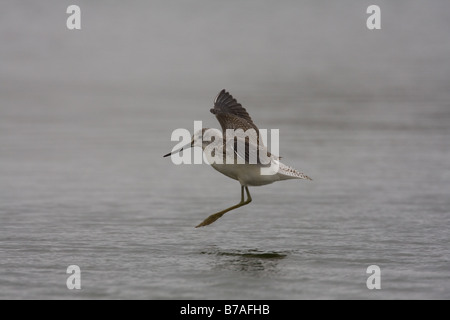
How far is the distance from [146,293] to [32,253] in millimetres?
1830

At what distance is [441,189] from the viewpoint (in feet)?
42.4

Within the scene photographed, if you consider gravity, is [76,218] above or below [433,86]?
below

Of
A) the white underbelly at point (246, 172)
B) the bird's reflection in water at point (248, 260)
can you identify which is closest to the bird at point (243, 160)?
the white underbelly at point (246, 172)

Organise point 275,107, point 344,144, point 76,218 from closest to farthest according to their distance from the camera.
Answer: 1. point 76,218
2. point 344,144
3. point 275,107

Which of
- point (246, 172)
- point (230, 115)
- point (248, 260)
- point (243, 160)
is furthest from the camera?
point (230, 115)

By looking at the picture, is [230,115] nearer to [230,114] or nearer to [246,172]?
[230,114]

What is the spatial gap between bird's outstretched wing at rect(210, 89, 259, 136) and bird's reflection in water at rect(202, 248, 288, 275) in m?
1.65

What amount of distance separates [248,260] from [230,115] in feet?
7.02

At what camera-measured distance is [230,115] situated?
10.7 meters

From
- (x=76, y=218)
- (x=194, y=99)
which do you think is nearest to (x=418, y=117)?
(x=194, y=99)

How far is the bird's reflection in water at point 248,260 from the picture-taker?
8.91 meters

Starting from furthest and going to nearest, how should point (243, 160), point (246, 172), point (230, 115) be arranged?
point (230, 115)
point (246, 172)
point (243, 160)

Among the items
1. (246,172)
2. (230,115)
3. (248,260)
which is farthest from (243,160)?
(230,115)

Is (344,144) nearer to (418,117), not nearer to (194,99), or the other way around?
(418,117)
